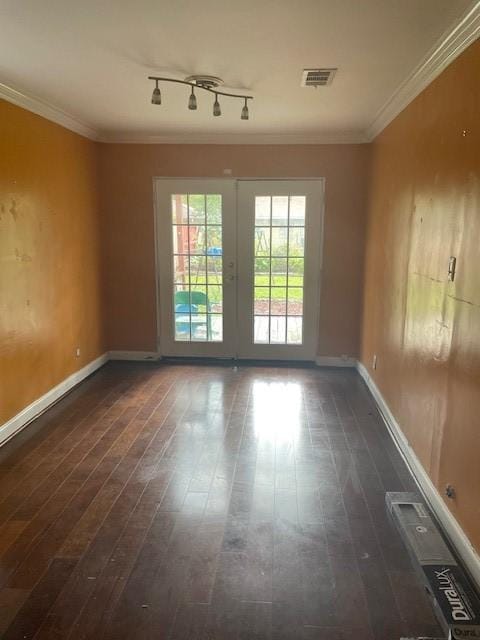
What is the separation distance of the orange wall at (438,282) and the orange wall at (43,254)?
2.77 m

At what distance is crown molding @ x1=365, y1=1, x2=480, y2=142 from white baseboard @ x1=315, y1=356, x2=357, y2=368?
2446mm

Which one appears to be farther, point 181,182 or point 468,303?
point 181,182

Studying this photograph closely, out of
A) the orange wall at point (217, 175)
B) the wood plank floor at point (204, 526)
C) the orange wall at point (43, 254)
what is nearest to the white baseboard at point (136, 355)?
the orange wall at point (217, 175)

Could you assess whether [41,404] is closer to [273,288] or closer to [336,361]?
[273,288]

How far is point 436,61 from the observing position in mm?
2508

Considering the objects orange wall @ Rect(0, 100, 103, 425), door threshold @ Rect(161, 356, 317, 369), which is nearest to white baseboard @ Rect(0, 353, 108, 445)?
orange wall @ Rect(0, 100, 103, 425)

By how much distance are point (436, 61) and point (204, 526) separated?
2.80 meters

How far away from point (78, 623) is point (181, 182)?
4110 millimetres

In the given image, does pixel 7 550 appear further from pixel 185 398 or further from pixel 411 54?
pixel 411 54

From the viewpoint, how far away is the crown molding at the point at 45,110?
10.2 ft

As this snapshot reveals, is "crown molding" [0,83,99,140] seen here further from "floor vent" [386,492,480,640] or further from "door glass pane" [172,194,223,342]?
"floor vent" [386,492,480,640]

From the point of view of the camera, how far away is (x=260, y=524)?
2.35 meters

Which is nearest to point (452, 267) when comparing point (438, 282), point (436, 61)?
point (438, 282)

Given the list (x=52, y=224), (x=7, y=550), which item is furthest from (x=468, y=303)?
(x=52, y=224)
